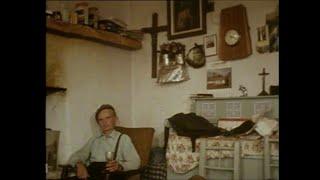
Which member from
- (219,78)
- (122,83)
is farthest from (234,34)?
(122,83)

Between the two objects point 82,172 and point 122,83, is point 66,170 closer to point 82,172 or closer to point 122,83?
point 82,172

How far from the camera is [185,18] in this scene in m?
1.27

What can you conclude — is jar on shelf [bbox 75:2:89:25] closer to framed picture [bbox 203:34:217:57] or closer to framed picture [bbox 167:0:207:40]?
framed picture [bbox 167:0:207:40]

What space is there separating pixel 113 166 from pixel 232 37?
0.63 m

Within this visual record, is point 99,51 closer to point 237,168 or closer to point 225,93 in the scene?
point 225,93

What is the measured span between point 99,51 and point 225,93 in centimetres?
57

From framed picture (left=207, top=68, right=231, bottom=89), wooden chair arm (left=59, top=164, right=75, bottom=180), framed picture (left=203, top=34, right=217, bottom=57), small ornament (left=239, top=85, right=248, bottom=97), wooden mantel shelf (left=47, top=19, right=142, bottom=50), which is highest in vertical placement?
wooden mantel shelf (left=47, top=19, right=142, bottom=50)

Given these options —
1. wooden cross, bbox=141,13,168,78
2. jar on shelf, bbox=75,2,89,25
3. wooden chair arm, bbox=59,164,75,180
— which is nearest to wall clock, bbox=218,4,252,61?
wooden cross, bbox=141,13,168,78

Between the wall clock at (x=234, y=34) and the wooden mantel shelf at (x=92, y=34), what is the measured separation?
1.15 feet

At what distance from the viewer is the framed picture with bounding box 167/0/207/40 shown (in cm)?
125

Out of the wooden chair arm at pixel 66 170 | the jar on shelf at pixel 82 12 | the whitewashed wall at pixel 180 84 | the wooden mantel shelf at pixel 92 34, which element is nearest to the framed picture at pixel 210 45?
the whitewashed wall at pixel 180 84

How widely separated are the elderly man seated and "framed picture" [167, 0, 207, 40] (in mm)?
397

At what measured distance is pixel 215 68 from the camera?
128cm
